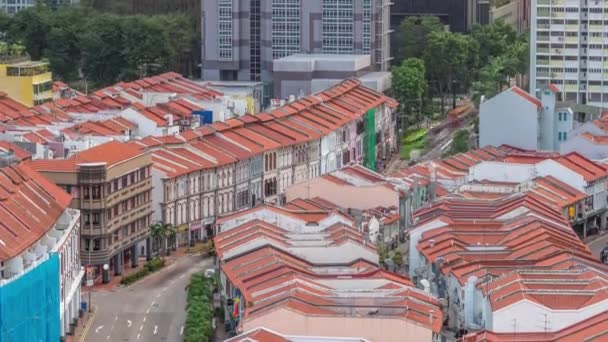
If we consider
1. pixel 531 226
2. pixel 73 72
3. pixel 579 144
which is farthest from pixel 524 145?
pixel 73 72

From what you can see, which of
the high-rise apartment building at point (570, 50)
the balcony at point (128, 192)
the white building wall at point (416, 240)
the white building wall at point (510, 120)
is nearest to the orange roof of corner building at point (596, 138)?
the white building wall at point (510, 120)

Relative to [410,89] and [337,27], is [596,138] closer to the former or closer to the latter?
[410,89]

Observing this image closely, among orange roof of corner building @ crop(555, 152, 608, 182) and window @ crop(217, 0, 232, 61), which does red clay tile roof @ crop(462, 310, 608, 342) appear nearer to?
orange roof of corner building @ crop(555, 152, 608, 182)

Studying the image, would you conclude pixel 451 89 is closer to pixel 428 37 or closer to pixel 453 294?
pixel 428 37

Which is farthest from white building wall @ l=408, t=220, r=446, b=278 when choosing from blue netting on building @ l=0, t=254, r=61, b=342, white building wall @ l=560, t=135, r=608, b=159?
white building wall @ l=560, t=135, r=608, b=159

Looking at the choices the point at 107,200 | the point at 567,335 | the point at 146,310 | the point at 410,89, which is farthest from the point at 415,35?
the point at 567,335
